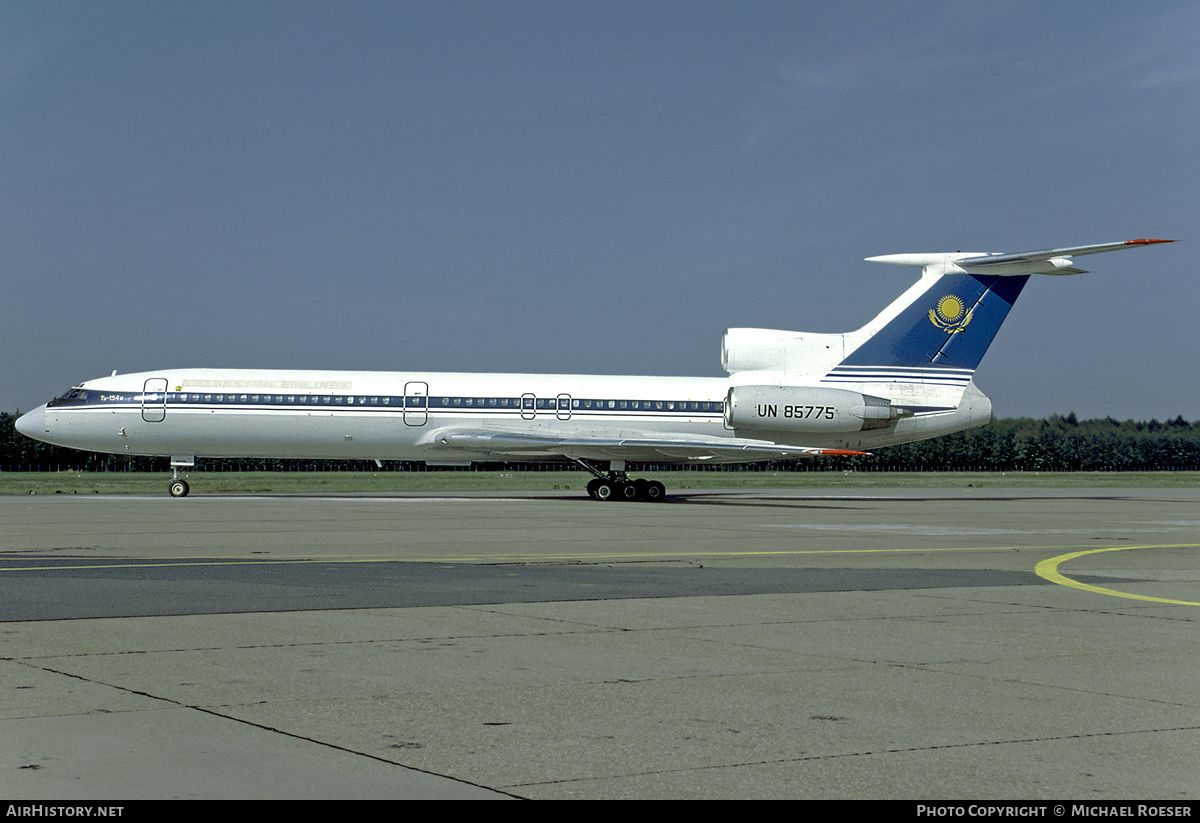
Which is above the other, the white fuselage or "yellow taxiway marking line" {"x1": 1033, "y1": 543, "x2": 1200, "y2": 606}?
the white fuselage

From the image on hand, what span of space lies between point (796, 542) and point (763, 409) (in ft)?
51.3

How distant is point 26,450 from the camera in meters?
105

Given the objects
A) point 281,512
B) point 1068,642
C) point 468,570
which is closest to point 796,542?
point 468,570

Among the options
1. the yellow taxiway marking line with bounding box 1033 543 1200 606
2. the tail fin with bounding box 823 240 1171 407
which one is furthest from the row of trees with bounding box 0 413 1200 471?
the yellow taxiway marking line with bounding box 1033 543 1200 606

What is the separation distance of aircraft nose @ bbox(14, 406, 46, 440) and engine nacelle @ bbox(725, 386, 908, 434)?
68.6 feet

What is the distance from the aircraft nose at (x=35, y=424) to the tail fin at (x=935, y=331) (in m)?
24.1

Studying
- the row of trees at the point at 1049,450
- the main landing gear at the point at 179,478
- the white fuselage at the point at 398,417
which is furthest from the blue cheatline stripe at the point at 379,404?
the row of trees at the point at 1049,450

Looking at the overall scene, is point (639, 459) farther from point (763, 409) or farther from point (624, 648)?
point (624, 648)

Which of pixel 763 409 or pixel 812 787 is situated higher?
pixel 763 409

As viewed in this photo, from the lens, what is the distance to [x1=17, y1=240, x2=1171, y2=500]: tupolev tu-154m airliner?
3506cm

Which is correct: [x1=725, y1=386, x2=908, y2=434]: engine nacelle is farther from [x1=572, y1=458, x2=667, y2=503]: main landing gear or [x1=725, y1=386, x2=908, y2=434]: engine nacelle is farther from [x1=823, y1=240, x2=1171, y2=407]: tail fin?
[x1=572, y1=458, x2=667, y2=503]: main landing gear

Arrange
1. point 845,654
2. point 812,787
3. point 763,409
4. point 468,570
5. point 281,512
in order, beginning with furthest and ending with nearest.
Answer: point 763,409, point 281,512, point 468,570, point 845,654, point 812,787

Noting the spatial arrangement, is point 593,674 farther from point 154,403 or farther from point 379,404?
point 154,403

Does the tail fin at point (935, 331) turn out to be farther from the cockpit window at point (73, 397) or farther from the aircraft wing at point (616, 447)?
the cockpit window at point (73, 397)
